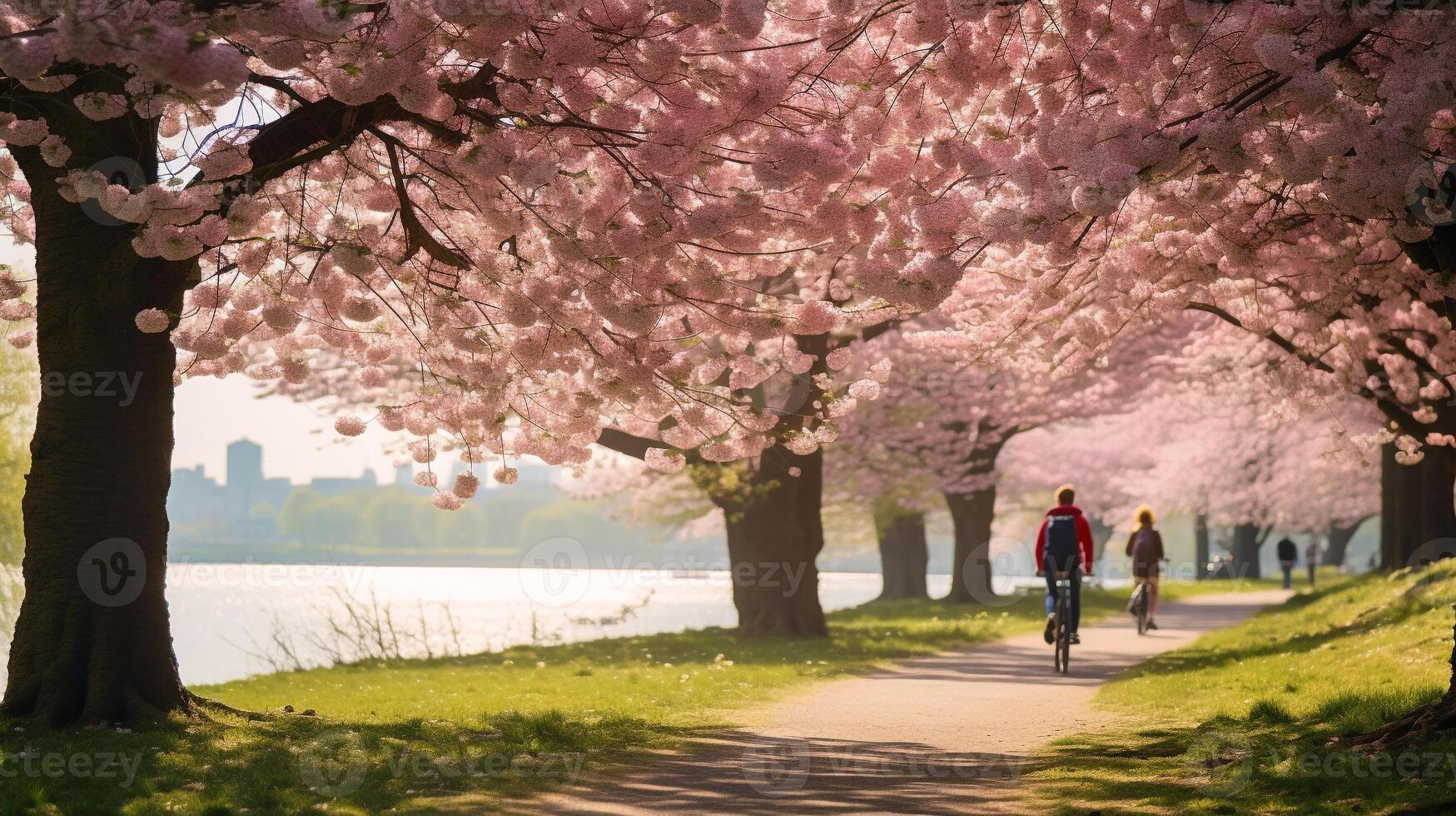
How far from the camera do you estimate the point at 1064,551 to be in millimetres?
14977

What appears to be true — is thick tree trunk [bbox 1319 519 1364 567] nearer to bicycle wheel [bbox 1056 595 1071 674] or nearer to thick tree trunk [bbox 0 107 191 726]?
bicycle wheel [bbox 1056 595 1071 674]

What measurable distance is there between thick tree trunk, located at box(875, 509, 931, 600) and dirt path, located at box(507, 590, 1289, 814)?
23.8 metres

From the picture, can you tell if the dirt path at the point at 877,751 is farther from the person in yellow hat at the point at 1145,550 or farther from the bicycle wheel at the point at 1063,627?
the person in yellow hat at the point at 1145,550

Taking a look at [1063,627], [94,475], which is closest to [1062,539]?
[1063,627]

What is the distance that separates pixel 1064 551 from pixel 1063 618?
2.66ft

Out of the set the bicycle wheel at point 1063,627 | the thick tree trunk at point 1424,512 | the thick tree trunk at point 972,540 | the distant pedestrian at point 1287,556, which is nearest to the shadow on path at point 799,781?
the bicycle wheel at point 1063,627

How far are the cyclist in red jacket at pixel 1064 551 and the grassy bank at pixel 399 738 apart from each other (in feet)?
8.48

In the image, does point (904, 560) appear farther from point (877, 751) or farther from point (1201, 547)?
point (877, 751)

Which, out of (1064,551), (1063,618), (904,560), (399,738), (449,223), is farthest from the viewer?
(904,560)

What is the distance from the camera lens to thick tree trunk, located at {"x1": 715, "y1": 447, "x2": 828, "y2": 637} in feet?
70.6

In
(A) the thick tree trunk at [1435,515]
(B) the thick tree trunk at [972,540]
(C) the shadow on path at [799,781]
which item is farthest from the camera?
(B) the thick tree trunk at [972,540]

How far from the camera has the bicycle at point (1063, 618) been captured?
1503 cm

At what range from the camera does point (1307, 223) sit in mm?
11297

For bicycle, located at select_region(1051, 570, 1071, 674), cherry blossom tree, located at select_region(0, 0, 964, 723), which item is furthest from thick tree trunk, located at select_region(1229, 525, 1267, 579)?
cherry blossom tree, located at select_region(0, 0, 964, 723)
